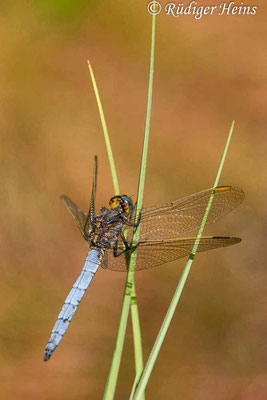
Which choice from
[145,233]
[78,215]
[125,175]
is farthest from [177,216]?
[125,175]

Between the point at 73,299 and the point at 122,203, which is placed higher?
the point at 122,203

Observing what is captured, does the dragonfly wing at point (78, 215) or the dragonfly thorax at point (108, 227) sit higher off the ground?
the dragonfly wing at point (78, 215)

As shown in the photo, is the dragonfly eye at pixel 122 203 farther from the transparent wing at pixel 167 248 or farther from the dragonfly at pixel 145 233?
the transparent wing at pixel 167 248

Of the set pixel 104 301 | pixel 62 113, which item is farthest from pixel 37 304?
pixel 62 113

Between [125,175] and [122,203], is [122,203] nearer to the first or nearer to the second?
[122,203]

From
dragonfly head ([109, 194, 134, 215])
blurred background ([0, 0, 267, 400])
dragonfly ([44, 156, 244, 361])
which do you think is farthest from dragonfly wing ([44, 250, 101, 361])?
blurred background ([0, 0, 267, 400])

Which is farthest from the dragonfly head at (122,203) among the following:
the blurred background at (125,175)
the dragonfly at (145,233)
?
the blurred background at (125,175)

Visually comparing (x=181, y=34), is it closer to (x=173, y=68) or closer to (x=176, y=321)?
(x=173, y=68)
